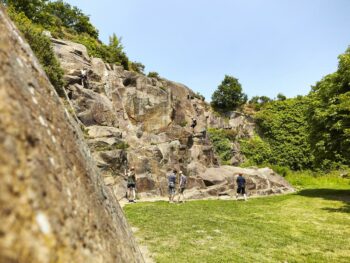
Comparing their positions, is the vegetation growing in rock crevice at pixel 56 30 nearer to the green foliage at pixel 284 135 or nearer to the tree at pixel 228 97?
the tree at pixel 228 97

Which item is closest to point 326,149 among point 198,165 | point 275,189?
point 275,189

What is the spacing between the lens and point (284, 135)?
2383 inches

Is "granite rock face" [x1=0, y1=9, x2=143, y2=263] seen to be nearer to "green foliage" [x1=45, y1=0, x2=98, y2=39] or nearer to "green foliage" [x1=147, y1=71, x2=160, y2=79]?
"green foliage" [x1=147, y1=71, x2=160, y2=79]

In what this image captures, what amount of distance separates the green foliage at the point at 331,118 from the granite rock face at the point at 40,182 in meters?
26.9

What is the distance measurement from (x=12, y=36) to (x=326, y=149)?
30690mm

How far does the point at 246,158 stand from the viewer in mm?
57500

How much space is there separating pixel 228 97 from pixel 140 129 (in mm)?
29535

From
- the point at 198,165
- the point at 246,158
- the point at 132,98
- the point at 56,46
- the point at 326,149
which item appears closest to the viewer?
the point at 326,149

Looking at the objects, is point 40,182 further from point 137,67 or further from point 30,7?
point 137,67

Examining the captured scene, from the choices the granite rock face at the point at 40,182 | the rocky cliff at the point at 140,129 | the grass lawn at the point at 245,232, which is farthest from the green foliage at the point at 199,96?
the granite rock face at the point at 40,182

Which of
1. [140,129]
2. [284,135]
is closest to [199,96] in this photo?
[284,135]

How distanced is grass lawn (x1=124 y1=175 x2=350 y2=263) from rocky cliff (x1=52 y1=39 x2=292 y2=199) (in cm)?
872

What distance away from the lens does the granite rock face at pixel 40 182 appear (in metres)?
1.95

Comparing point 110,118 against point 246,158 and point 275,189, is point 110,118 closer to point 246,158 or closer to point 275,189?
point 275,189
